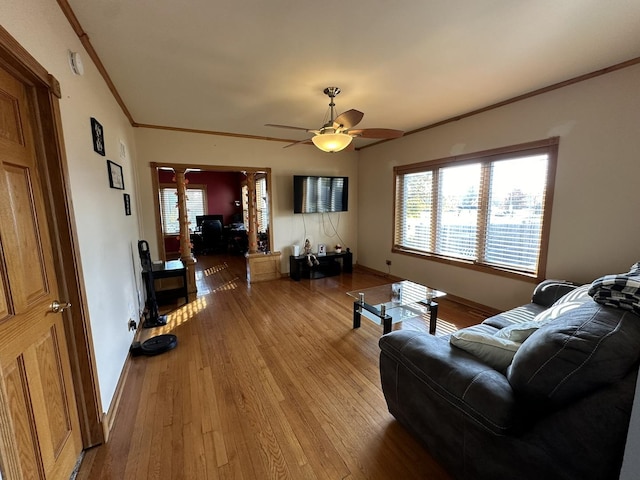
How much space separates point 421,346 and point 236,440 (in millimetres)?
1221

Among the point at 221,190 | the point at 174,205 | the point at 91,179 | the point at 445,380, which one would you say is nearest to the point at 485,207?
the point at 445,380

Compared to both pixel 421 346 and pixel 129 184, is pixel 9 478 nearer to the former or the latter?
pixel 421 346

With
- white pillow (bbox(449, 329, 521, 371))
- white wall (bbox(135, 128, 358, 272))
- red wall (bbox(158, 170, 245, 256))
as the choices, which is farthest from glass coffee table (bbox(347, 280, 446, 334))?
red wall (bbox(158, 170, 245, 256))

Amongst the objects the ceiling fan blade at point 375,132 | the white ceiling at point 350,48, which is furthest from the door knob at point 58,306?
the ceiling fan blade at point 375,132

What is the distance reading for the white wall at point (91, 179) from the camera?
131 centimetres

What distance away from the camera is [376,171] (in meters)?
5.17

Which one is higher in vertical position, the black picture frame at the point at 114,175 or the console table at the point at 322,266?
the black picture frame at the point at 114,175

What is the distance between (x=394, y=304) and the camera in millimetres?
2977

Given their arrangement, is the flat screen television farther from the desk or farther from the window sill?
the desk

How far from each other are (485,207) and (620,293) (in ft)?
8.30

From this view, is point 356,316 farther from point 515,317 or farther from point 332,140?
point 332,140

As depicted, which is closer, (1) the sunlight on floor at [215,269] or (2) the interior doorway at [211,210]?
(1) the sunlight on floor at [215,269]

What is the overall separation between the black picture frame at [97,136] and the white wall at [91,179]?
0.19 ft

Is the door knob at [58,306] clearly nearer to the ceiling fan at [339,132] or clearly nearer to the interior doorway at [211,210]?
the ceiling fan at [339,132]
